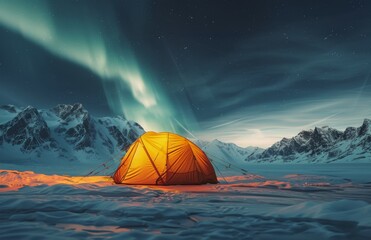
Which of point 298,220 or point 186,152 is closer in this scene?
point 298,220

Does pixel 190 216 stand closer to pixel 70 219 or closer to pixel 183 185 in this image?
pixel 70 219

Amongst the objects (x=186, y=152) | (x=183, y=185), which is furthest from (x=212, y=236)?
(x=186, y=152)

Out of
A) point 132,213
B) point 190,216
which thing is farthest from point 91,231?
point 190,216

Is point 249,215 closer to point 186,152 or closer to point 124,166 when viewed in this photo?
point 186,152

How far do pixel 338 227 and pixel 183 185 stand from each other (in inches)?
439

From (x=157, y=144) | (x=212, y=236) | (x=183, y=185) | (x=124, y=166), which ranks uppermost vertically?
(x=157, y=144)

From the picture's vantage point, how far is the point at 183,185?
16.1 meters

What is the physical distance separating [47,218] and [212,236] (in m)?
3.40

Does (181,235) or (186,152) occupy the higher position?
(186,152)

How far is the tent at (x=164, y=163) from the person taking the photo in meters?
16.3

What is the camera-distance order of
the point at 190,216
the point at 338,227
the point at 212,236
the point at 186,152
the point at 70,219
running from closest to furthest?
the point at 212,236
the point at 338,227
the point at 70,219
the point at 190,216
the point at 186,152

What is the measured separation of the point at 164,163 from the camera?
A: 1659cm

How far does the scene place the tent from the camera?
1634 centimetres

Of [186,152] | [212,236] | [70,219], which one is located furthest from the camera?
[186,152]
